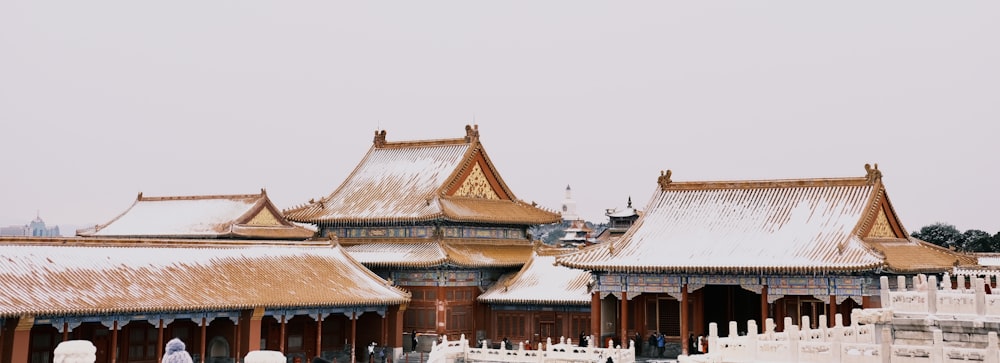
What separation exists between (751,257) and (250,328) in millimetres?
17711

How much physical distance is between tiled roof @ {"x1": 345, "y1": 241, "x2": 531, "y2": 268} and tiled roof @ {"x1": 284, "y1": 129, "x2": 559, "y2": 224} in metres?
1.24

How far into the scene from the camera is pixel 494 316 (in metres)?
48.1

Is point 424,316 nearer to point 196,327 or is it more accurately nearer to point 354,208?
point 354,208

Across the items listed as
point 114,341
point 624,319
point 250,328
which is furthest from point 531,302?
point 114,341

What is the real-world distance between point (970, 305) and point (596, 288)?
1984 centimetres

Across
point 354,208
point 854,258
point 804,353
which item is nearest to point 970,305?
point 804,353

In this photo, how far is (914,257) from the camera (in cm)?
3941

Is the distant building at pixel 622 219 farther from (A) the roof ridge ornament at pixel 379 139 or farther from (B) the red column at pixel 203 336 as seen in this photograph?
(B) the red column at pixel 203 336

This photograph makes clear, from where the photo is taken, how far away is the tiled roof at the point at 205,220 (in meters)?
63.0

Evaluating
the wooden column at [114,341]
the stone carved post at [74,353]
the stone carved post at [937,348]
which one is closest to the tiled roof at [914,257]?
the stone carved post at [937,348]

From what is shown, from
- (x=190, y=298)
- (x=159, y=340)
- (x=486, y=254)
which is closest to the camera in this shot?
(x=190, y=298)

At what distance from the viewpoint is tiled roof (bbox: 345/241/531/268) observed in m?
47.0

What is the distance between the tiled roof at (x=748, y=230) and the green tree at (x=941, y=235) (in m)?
53.0

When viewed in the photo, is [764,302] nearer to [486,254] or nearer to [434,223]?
[486,254]
